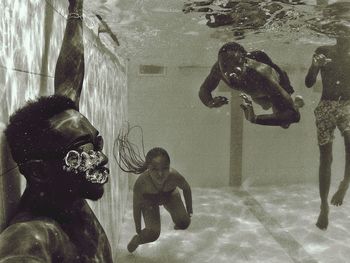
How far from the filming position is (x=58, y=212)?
1965 millimetres

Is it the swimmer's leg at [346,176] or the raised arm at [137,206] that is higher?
the swimmer's leg at [346,176]

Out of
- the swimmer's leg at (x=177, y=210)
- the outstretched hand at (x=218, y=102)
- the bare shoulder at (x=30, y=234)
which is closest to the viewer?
the bare shoulder at (x=30, y=234)

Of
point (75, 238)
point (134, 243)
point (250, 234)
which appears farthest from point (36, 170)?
point (250, 234)

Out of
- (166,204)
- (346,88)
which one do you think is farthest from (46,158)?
(346,88)

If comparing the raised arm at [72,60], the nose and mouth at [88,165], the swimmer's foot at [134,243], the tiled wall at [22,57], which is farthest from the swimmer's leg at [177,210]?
the nose and mouth at [88,165]

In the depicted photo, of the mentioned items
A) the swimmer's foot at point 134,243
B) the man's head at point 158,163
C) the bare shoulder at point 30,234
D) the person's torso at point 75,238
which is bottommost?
the swimmer's foot at point 134,243

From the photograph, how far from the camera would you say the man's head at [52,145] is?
70.3 inches

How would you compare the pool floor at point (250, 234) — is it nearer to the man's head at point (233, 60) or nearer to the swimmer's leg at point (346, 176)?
the swimmer's leg at point (346, 176)

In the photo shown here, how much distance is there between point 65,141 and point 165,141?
11314mm

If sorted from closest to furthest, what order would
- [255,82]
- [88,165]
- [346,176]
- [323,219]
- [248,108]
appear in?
[88,165] < [248,108] < [255,82] < [346,176] < [323,219]

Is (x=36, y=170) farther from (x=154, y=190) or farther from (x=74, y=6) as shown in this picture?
(x=154, y=190)

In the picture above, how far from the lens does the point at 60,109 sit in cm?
197

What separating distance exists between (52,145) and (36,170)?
16 centimetres

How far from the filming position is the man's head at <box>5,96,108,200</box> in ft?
5.86
